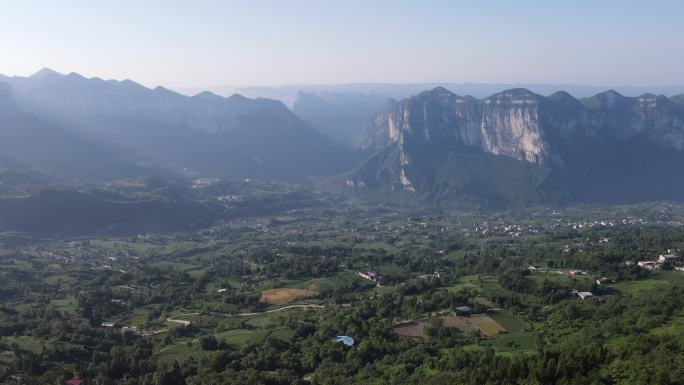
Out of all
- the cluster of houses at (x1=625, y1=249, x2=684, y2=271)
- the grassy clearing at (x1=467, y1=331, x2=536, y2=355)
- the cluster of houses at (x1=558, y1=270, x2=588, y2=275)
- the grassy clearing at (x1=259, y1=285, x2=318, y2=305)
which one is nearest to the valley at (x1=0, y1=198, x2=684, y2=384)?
the grassy clearing at (x1=467, y1=331, x2=536, y2=355)

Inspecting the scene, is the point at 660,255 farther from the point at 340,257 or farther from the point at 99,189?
the point at 99,189

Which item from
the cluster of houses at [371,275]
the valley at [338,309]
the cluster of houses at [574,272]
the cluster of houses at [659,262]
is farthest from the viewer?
the cluster of houses at [371,275]

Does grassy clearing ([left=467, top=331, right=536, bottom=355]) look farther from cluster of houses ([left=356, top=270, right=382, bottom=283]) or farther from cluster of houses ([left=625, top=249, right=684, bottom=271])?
cluster of houses ([left=356, top=270, right=382, bottom=283])

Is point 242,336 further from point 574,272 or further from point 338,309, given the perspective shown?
point 574,272

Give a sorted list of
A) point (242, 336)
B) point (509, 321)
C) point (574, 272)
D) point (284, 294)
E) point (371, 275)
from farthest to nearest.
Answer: point (371, 275)
point (284, 294)
point (574, 272)
point (242, 336)
point (509, 321)

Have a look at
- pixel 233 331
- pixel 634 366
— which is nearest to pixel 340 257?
pixel 233 331

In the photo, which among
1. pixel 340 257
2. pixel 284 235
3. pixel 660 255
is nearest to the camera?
pixel 660 255

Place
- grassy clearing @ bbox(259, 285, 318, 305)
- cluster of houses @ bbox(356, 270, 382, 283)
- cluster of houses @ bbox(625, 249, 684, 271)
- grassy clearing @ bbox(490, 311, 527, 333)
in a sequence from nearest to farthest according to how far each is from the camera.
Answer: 1. grassy clearing @ bbox(490, 311, 527, 333)
2. grassy clearing @ bbox(259, 285, 318, 305)
3. cluster of houses @ bbox(625, 249, 684, 271)
4. cluster of houses @ bbox(356, 270, 382, 283)

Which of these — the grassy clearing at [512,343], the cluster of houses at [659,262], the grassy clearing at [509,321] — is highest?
the cluster of houses at [659,262]

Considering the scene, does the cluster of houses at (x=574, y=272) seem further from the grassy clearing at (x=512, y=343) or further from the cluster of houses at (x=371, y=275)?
the grassy clearing at (x=512, y=343)

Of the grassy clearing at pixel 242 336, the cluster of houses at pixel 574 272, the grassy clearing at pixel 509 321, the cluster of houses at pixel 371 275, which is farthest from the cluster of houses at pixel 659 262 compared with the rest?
the grassy clearing at pixel 242 336

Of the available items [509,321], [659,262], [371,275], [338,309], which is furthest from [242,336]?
[659,262]
